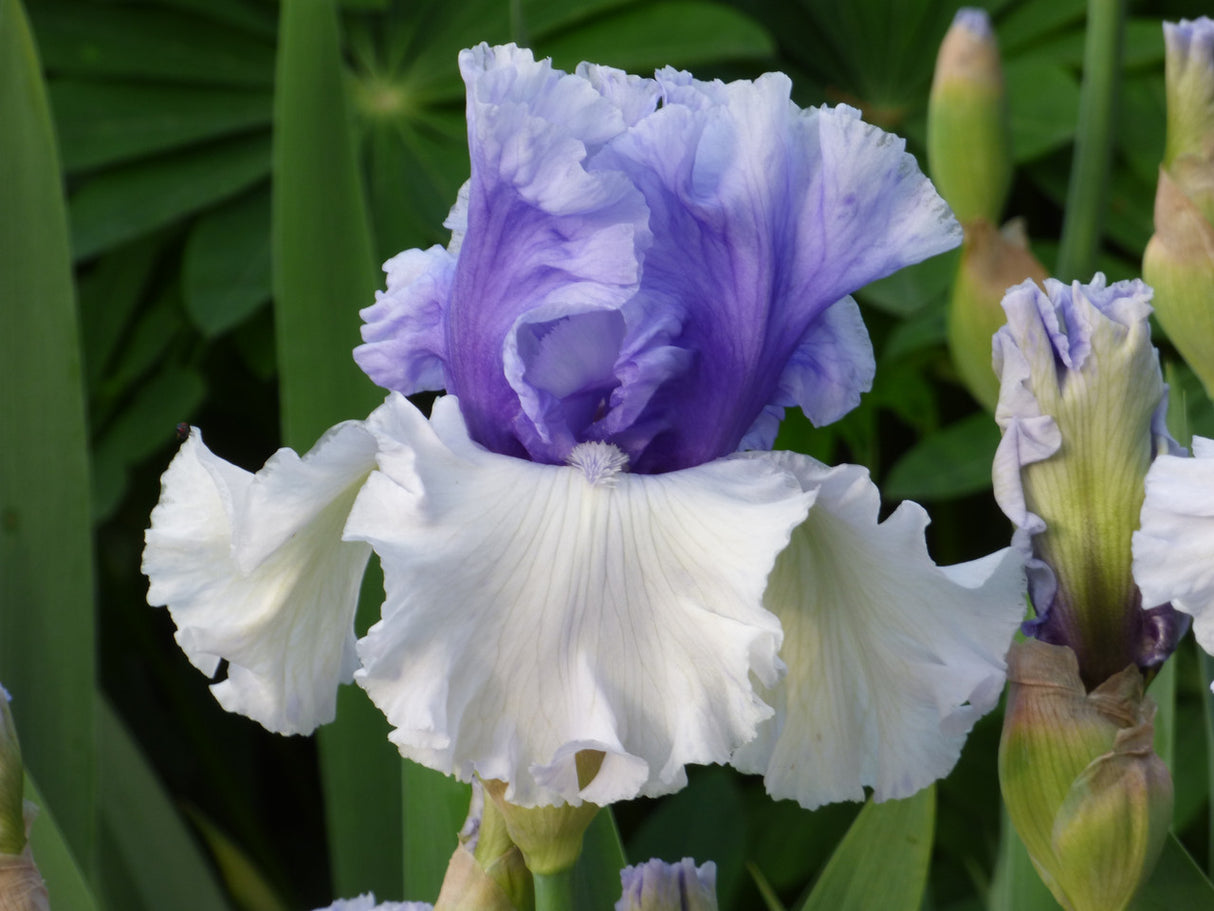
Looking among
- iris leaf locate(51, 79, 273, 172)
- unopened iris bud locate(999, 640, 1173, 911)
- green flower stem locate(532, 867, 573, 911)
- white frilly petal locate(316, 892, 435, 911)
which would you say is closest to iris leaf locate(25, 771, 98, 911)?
white frilly petal locate(316, 892, 435, 911)

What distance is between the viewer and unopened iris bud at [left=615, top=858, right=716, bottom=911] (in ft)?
1.37

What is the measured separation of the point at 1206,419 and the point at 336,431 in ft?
2.21

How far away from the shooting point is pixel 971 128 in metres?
0.73

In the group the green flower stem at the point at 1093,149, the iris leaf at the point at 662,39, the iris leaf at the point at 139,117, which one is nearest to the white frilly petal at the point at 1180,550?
the green flower stem at the point at 1093,149

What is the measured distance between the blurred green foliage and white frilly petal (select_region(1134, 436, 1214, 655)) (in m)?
0.55

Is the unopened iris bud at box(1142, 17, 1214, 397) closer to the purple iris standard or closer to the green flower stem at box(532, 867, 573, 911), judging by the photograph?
the purple iris standard

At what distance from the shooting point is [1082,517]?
39 centimetres

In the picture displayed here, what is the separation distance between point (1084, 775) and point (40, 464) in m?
0.49

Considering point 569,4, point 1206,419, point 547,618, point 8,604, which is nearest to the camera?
point 547,618

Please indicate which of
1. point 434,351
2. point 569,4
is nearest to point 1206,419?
point 569,4

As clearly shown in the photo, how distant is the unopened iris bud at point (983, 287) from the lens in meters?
0.69

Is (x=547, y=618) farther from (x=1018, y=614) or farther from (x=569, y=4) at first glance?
(x=569, y=4)

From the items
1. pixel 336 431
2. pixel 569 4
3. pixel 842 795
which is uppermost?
pixel 569 4

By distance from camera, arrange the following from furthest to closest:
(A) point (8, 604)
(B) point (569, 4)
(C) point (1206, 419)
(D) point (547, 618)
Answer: (B) point (569, 4) < (C) point (1206, 419) < (A) point (8, 604) < (D) point (547, 618)
